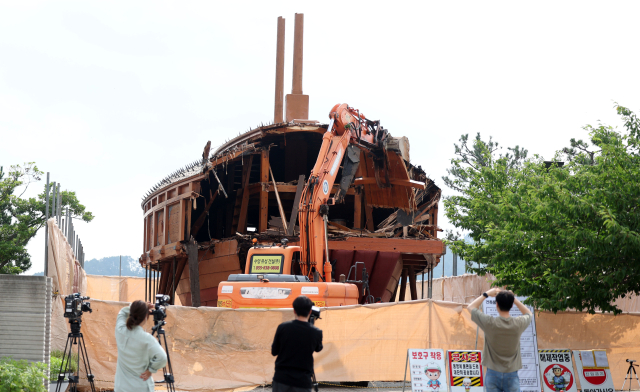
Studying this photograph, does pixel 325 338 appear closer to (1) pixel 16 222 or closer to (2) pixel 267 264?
(2) pixel 267 264

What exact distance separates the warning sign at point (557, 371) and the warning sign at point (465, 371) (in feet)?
4.75

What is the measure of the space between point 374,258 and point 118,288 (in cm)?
2057

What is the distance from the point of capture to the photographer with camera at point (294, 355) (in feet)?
20.3

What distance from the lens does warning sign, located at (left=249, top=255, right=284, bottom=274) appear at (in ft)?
53.2

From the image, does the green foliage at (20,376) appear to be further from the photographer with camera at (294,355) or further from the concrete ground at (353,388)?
the photographer with camera at (294,355)

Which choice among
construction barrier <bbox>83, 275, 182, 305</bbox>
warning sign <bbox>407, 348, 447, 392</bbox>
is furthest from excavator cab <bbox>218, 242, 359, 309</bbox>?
construction barrier <bbox>83, 275, 182, 305</bbox>

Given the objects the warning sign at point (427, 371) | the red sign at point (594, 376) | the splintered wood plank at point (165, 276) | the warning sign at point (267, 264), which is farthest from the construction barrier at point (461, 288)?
the warning sign at point (427, 371)

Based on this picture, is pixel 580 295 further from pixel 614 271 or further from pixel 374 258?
pixel 374 258

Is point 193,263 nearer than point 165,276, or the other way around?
point 193,263

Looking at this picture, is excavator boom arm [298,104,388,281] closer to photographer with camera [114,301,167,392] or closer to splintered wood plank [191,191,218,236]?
splintered wood plank [191,191,218,236]

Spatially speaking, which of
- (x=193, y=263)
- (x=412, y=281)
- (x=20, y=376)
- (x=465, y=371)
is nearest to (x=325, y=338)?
(x=465, y=371)

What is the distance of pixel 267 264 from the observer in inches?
642

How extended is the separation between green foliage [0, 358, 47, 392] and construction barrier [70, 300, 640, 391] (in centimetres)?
251

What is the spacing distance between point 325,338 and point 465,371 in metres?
2.86
